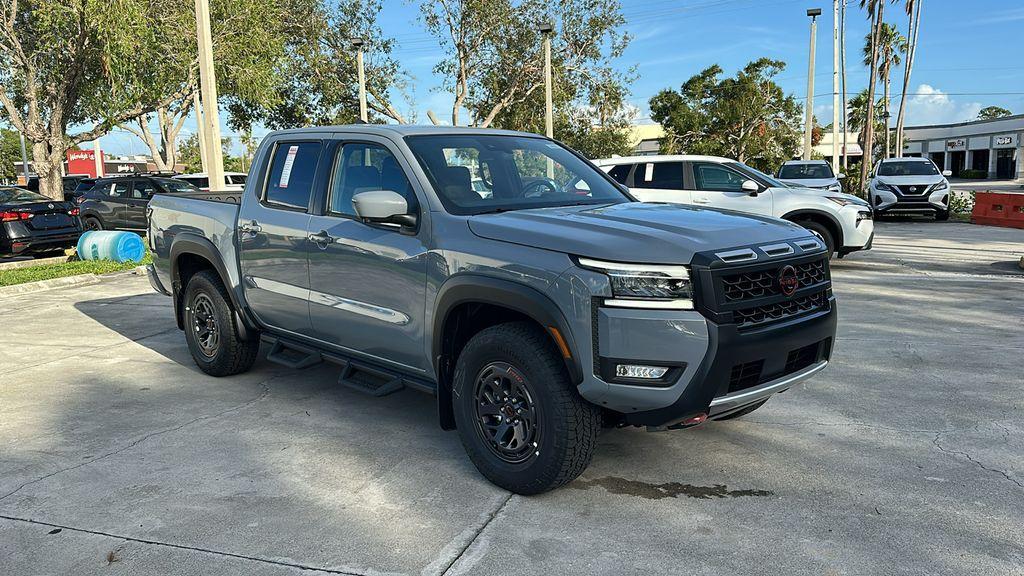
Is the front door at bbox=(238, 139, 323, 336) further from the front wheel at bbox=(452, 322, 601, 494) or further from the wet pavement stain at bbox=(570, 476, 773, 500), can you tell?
the wet pavement stain at bbox=(570, 476, 773, 500)

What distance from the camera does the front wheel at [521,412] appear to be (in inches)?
144

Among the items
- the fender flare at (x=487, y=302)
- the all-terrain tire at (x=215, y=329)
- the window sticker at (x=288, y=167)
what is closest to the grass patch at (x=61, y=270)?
the all-terrain tire at (x=215, y=329)

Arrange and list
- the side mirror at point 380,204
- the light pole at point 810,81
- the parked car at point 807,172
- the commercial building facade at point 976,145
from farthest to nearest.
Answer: the commercial building facade at point 976,145 → the light pole at point 810,81 → the parked car at point 807,172 → the side mirror at point 380,204

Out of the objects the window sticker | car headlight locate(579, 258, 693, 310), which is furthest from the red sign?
car headlight locate(579, 258, 693, 310)

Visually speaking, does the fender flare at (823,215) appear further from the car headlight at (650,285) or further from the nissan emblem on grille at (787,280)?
the car headlight at (650,285)

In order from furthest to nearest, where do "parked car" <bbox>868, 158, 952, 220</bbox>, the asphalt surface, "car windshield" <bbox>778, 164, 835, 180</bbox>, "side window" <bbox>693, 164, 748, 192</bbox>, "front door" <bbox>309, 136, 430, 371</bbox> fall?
1. "car windshield" <bbox>778, 164, 835, 180</bbox>
2. "parked car" <bbox>868, 158, 952, 220</bbox>
3. "side window" <bbox>693, 164, 748, 192</bbox>
4. "front door" <bbox>309, 136, 430, 371</bbox>
5. the asphalt surface

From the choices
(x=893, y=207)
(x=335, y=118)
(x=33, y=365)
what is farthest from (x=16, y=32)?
(x=893, y=207)

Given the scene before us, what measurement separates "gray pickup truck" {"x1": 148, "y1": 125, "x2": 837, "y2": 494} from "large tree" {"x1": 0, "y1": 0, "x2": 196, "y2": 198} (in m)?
16.2

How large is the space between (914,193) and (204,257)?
1951cm

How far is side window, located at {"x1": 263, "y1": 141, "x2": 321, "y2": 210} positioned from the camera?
5246 millimetres

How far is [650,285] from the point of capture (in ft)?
11.4

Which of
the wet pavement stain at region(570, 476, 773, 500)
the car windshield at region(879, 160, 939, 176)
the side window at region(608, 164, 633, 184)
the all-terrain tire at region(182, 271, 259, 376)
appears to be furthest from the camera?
the car windshield at region(879, 160, 939, 176)

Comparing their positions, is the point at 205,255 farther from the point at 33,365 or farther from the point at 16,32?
the point at 16,32

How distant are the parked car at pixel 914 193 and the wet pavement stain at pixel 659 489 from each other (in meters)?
19.2
